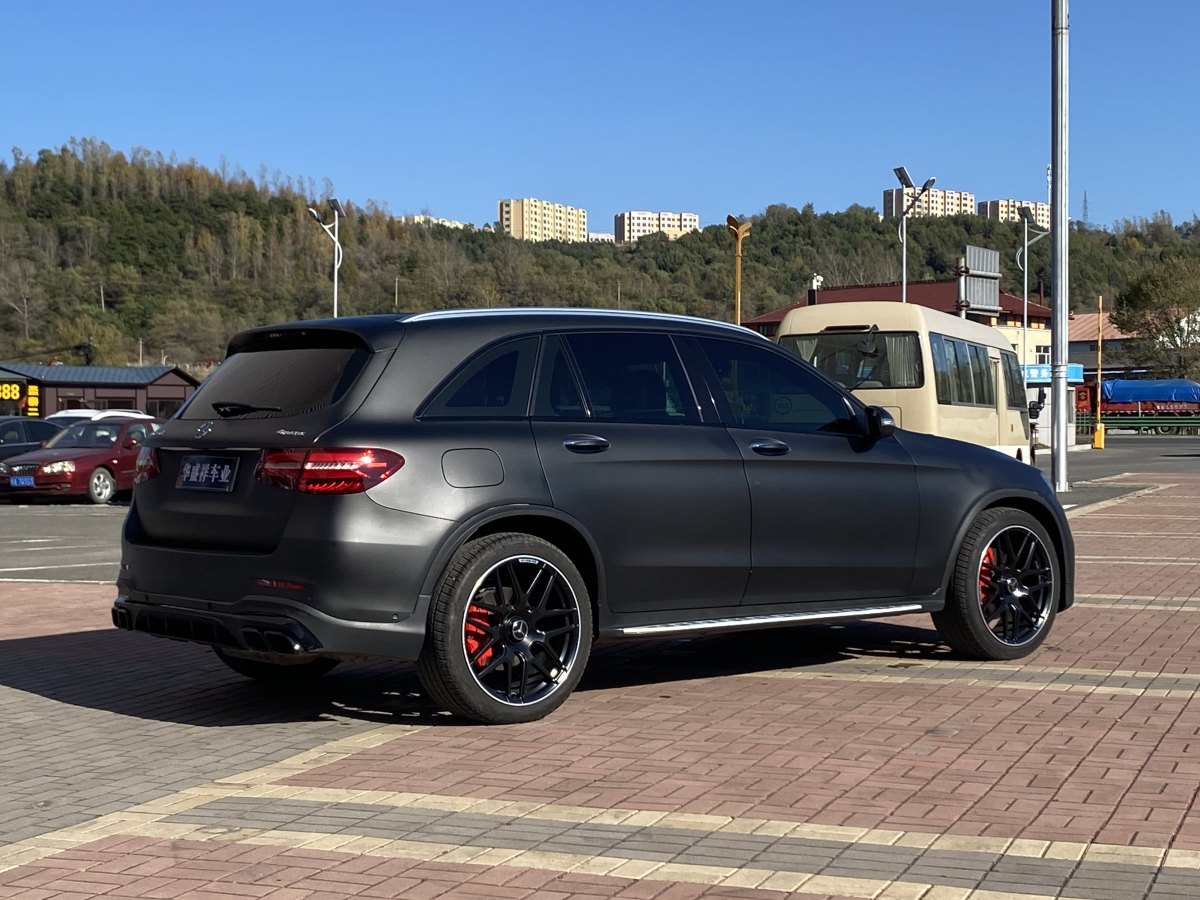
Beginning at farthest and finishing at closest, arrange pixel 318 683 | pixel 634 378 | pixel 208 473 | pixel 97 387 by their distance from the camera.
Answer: pixel 97 387
pixel 318 683
pixel 634 378
pixel 208 473

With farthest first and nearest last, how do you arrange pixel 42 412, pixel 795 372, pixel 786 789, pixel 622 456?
1. pixel 42 412
2. pixel 795 372
3. pixel 622 456
4. pixel 786 789

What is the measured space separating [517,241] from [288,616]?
97.9 metres

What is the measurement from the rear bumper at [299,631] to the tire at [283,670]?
135 centimetres

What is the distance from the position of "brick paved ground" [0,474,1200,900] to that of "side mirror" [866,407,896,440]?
3.93ft

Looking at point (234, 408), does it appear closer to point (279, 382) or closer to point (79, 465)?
point (279, 382)

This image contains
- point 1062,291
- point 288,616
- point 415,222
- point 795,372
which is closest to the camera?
point 288,616

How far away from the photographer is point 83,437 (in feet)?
85.2

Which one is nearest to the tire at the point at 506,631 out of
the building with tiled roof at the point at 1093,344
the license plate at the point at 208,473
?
the license plate at the point at 208,473

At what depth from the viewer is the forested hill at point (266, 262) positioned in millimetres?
86375

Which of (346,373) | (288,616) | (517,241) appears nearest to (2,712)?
(288,616)

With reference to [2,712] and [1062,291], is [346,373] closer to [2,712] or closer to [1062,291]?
[2,712]

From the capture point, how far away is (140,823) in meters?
5.14

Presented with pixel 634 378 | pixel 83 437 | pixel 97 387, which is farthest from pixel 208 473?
pixel 97 387

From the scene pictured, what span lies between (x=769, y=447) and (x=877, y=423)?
2.21 ft
